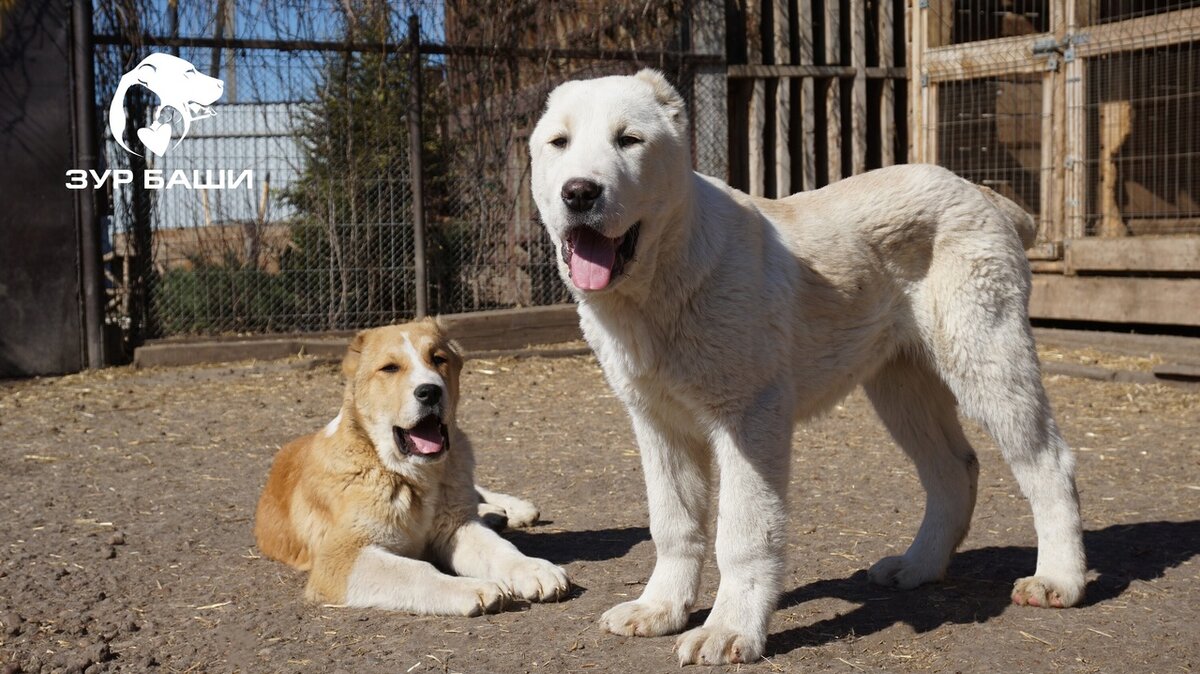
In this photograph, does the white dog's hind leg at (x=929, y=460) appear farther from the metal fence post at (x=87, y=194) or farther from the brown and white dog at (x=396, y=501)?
the metal fence post at (x=87, y=194)

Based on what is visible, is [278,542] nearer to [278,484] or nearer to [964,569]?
[278,484]

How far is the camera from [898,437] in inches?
177

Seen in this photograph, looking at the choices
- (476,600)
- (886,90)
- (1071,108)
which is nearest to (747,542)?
(476,600)

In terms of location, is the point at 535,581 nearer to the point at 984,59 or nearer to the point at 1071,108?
the point at 1071,108

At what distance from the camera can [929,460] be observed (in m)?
4.40

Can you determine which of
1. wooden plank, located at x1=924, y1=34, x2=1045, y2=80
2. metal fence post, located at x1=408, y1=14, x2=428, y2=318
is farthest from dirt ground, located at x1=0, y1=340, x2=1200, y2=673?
wooden plank, located at x1=924, y1=34, x2=1045, y2=80

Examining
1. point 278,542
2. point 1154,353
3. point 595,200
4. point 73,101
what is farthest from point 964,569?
point 73,101

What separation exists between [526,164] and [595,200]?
790cm

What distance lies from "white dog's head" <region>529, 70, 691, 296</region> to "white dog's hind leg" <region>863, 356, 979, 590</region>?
56.5 inches

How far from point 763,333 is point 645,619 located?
0.99 meters

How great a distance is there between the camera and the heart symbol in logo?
984 cm

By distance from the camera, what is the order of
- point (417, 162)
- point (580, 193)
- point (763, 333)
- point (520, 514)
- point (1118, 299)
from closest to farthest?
point (580, 193), point (763, 333), point (520, 514), point (1118, 299), point (417, 162)

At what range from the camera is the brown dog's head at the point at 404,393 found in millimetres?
4430

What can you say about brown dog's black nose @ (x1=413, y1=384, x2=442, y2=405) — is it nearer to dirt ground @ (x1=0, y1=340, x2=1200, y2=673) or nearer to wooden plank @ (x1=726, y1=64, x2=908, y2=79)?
dirt ground @ (x1=0, y1=340, x2=1200, y2=673)
